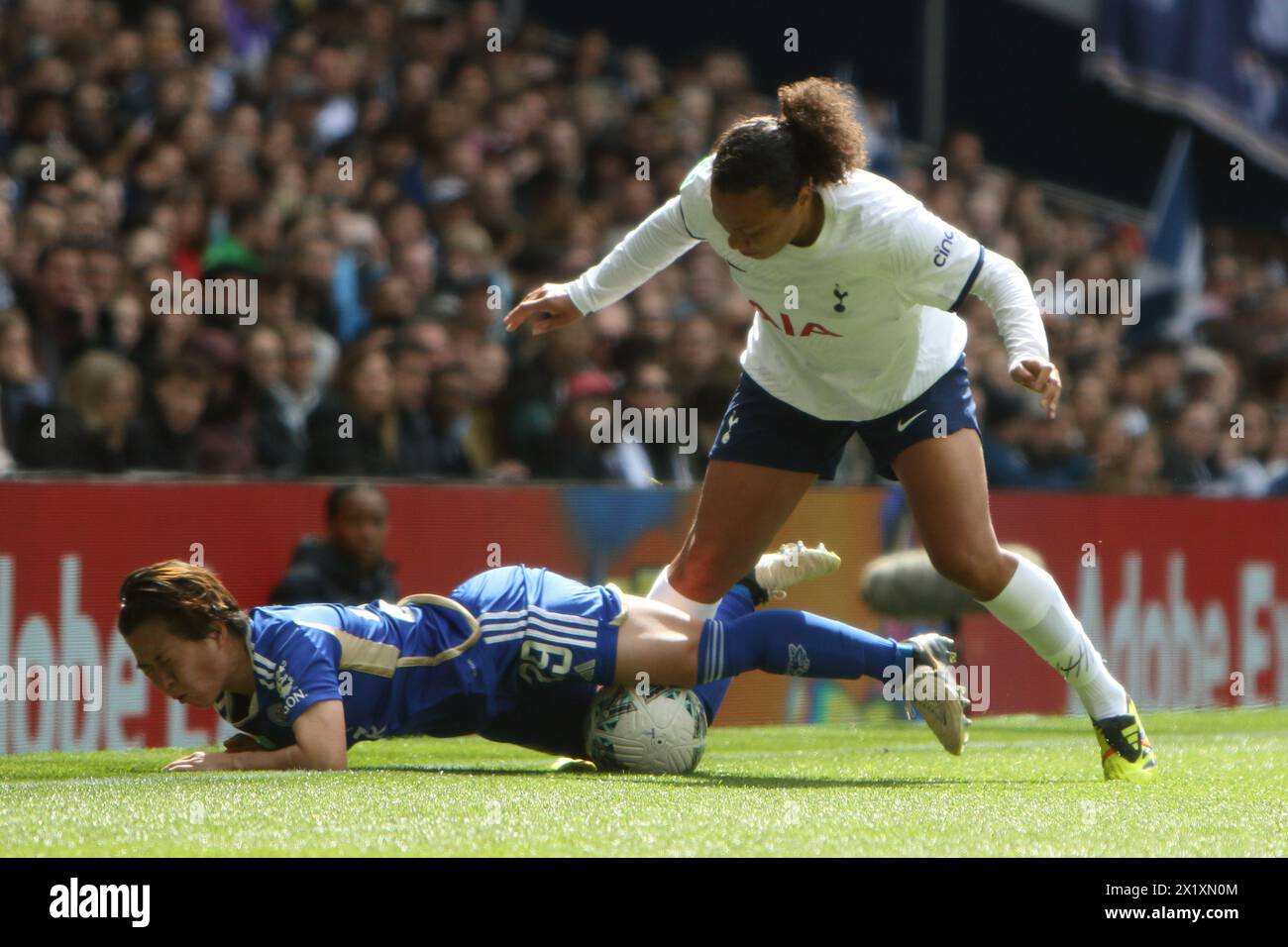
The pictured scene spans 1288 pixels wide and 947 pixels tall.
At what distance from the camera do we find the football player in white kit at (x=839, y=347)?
4.93 meters

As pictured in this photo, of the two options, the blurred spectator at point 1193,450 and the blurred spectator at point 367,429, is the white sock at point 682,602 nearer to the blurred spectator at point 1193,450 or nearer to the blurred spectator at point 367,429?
the blurred spectator at point 367,429

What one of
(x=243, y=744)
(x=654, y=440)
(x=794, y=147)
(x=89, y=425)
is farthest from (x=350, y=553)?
(x=794, y=147)

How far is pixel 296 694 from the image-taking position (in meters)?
5.09

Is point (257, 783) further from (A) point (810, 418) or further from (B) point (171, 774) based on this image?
(A) point (810, 418)

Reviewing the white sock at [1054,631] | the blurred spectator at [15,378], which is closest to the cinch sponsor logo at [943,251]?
the white sock at [1054,631]

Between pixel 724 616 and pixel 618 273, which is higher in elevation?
pixel 618 273

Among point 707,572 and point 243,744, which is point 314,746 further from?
point 707,572

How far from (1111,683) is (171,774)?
2704 millimetres

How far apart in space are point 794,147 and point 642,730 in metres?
1.72

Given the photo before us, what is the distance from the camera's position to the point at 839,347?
5.33m

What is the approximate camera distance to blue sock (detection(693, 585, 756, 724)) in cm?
574
